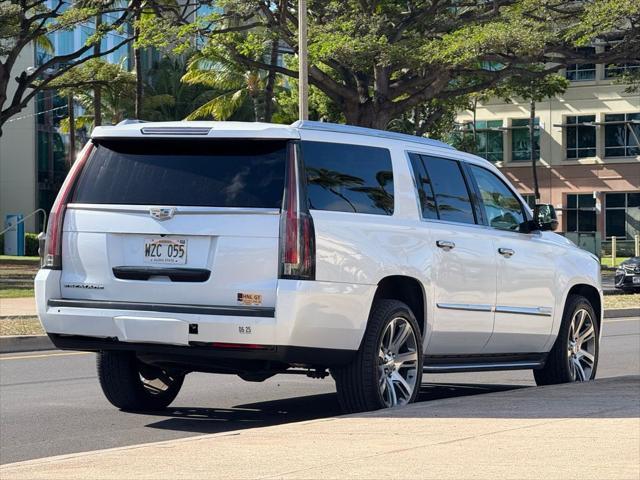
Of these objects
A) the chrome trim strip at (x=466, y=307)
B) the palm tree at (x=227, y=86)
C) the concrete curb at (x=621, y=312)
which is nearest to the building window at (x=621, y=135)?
the palm tree at (x=227, y=86)

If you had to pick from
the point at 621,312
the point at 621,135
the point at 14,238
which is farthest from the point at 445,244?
the point at 621,135

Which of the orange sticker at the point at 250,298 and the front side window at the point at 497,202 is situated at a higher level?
the front side window at the point at 497,202

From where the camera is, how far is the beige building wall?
2854 inches

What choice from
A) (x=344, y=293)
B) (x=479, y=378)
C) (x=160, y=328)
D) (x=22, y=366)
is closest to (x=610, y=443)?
(x=344, y=293)

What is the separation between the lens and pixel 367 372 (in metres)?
8.63

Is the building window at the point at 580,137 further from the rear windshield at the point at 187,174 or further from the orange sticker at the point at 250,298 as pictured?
the orange sticker at the point at 250,298

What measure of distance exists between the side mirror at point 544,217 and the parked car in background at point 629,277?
73.5 ft

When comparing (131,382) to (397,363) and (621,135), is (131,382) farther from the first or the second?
(621,135)

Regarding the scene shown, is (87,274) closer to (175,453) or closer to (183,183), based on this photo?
(183,183)

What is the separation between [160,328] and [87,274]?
2.46 ft

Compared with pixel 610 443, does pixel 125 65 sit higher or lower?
higher

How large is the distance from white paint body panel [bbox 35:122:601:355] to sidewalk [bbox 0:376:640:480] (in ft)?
Result: 2.32

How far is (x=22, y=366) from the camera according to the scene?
14.4m

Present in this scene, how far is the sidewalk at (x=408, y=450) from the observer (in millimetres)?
6406
